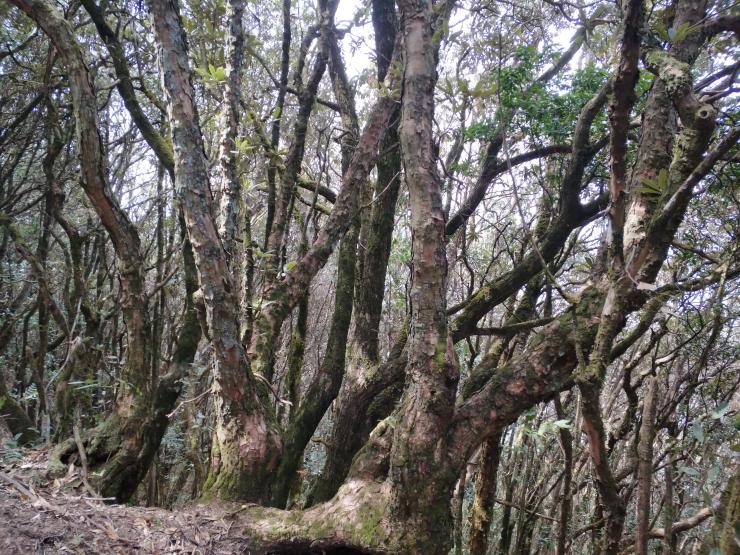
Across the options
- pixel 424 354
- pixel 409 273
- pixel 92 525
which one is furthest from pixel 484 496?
pixel 92 525

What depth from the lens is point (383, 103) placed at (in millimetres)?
3521

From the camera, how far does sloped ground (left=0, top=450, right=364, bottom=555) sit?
191 cm

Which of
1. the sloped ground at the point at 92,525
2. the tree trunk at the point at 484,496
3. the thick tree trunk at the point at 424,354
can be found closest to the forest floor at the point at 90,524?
the sloped ground at the point at 92,525

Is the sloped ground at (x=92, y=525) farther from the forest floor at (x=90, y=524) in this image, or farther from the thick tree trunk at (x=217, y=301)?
the thick tree trunk at (x=217, y=301)

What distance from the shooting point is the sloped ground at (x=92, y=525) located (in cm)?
191

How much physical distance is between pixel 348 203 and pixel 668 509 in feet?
8.58

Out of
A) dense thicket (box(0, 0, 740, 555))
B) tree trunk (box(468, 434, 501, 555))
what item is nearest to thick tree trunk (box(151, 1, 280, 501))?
dense thicket (box(0, 0, 740, 555))

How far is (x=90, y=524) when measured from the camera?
2139mm

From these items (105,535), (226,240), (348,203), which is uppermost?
(348,203)

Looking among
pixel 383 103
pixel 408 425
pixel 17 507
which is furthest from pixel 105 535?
pixel 383 103

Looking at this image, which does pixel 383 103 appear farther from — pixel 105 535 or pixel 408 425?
pixel 105 535

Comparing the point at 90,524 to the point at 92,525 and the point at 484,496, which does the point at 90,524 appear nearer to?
the point at 92,525

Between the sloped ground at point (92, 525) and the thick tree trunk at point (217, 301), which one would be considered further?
the thick tree trunk at point (217, 301)

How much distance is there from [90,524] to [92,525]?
0.5 inches
